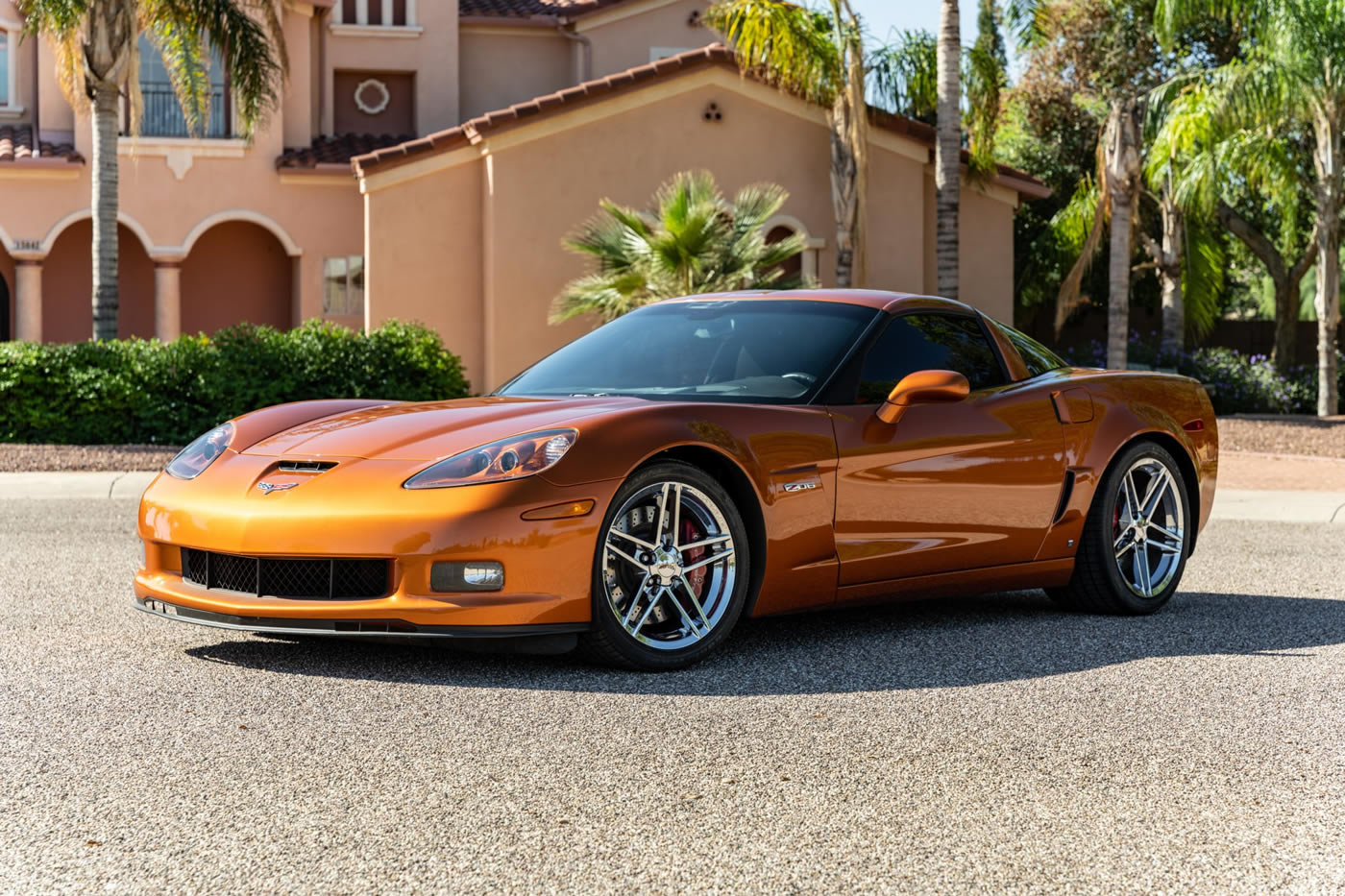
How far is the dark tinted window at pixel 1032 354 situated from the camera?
7715 millimetres

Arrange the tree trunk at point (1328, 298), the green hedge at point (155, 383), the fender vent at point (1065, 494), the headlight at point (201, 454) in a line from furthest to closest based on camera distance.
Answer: the tree trunk at point (1328, 298) → the green hedge at point (155, 383) → the fender vent at point (1065, 494) → the headlight at point (201, 454)

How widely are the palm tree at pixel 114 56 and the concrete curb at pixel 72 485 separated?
20.3 feet

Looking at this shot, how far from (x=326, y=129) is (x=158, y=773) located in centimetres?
2632

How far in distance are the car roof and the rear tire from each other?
1.09 metres

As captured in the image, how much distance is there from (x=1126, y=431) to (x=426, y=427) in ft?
10.9

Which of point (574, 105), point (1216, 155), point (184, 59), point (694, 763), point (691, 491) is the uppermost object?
point (184, 59)

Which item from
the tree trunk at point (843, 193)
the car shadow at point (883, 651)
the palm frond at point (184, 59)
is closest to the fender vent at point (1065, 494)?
the car shadow at point (883, 651)

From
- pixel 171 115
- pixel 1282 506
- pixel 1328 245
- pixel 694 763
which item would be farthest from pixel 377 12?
pixel 694 763

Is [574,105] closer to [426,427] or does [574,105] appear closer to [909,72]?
[909,72]

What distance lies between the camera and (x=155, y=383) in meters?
17.4

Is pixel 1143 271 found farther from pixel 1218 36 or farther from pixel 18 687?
pixel 18 687

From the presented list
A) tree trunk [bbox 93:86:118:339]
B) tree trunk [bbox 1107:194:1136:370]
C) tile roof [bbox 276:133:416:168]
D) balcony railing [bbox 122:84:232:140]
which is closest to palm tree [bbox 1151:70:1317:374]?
tree trunk [bbox 1107:194:1136:370]

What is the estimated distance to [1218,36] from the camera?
→ 31.2 metres

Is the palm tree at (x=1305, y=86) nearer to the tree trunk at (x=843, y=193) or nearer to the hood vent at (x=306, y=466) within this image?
the tree trunk at (x=843, y=193)
